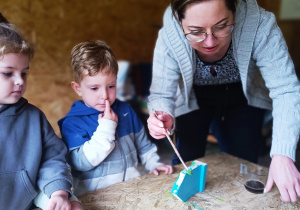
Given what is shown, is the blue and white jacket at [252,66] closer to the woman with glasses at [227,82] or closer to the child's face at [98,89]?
the woman with glasses at [227,82]

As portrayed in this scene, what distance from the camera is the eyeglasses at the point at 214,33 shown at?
1.06 m

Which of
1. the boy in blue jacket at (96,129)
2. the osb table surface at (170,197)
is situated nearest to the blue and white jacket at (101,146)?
the boy in blue jacket at (96,129)

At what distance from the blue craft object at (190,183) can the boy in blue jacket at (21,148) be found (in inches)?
12.9

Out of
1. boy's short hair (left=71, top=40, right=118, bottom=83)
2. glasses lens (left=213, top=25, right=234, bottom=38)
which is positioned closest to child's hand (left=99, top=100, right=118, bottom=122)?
boy's short hair (left=71, top=40, right=118, bottom=83)

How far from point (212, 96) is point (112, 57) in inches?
21.3

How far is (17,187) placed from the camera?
3.09 ft

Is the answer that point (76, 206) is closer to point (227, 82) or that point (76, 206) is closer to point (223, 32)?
point (223, 32)

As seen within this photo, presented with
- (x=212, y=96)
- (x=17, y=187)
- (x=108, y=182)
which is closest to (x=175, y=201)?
(x=108, y=182)

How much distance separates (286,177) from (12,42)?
96cm

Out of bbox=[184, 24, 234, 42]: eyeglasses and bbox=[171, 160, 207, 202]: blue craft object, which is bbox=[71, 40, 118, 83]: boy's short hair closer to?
bbox=[184, 24, 234, 42]: eyeglasses

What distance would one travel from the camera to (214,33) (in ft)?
3.47

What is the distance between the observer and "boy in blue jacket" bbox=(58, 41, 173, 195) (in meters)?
1.15

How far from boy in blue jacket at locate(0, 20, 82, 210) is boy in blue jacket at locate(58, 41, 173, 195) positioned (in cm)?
15

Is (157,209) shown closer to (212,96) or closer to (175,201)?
(175,201)
